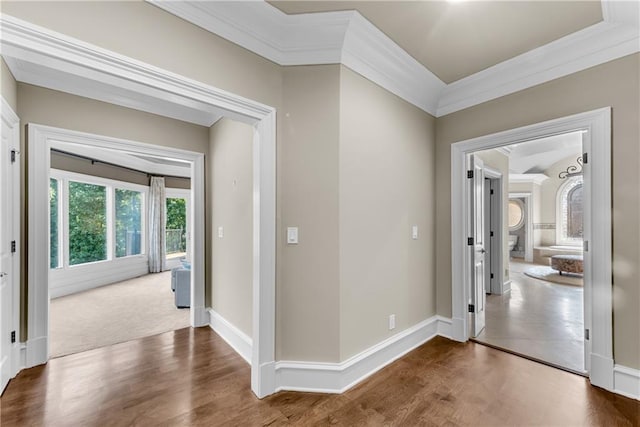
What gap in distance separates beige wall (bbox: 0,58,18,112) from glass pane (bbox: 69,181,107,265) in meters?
3.54

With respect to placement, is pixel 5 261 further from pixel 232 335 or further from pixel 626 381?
pixel 626 381

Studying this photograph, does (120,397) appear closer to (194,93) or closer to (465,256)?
(194,93)

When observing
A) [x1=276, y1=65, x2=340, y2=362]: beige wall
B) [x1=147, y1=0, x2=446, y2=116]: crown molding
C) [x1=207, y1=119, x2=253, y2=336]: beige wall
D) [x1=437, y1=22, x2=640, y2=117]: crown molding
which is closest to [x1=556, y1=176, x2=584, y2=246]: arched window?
[x1=437, y1=22, x2=640, y2=117]: crown molding

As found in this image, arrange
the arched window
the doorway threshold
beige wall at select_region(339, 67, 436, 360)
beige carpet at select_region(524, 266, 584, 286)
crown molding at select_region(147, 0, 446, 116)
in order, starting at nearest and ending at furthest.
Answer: crown molding at select_region(147, 0, 446, 116), beige wall at select_region(339, 67, 436, 360), the doorway threshold, beige carpet at select_region(524, 266, 584, 286), the arched window

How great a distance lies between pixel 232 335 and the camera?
2.95m

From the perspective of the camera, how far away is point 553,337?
3080 millimetres

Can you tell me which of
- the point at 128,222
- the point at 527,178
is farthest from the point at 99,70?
the point at 527,178

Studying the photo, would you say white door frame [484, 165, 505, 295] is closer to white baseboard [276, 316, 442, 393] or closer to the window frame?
white baseboard [276, 316, 442, 393]

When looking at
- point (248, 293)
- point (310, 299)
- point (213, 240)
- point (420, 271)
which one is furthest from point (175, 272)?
point (420, 271)

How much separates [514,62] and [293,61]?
200 cm

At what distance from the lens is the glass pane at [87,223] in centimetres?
529

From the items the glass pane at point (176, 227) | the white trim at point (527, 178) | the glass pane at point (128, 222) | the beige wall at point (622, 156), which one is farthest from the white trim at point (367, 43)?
the white trim at point (527, 178)

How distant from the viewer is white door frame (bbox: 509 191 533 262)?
29.1 feet

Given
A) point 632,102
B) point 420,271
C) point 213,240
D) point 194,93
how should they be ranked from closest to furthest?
1. point 194,93
2. point 632,102
3. point 420,271
4. point 213,240
